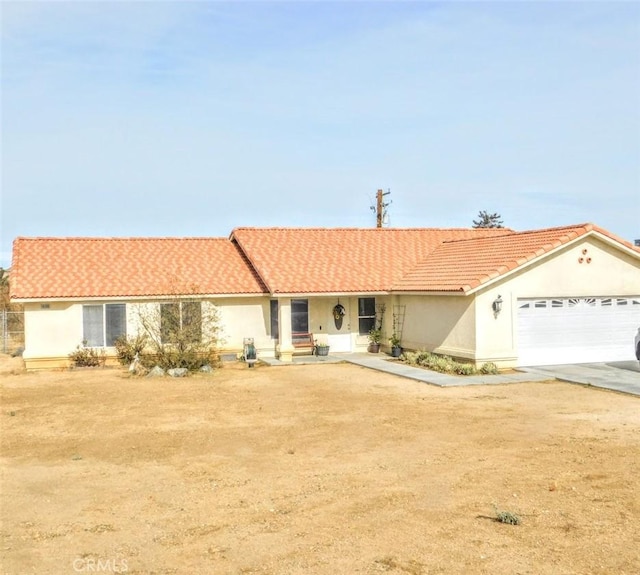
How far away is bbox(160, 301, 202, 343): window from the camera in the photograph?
2380 cm

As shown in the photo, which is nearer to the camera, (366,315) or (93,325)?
(93,325)

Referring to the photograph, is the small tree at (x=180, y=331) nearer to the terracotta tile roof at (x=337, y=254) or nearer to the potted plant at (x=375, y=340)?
the terracotta tile roof at (x=337, y=254)

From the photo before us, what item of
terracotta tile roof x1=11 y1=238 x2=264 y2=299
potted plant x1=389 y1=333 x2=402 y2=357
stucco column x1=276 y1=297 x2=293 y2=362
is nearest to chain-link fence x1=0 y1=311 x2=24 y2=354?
terracotta tile roof x1=11 y1=238 x2=264 y2=299

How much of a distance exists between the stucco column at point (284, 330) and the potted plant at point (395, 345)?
3.74 metres

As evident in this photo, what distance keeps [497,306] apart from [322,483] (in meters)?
13.1

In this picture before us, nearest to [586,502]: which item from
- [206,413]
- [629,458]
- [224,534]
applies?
[629,458]

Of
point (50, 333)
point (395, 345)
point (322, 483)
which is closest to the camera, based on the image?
point (322, 483)

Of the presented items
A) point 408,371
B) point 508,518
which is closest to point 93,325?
point 408,371

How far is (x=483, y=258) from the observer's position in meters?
24.1

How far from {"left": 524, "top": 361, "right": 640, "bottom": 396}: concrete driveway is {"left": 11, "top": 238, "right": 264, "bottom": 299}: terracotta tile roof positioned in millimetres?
10516

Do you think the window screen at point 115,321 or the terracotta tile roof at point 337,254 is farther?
the terracotta tile roof at point 337,254

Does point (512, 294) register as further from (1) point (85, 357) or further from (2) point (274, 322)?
(1) point (85, 357)

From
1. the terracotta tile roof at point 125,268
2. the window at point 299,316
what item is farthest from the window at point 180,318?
the window at point 299,316

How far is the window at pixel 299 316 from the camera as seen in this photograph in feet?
88.0
